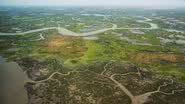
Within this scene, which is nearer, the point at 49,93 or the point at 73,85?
the point at 49,93

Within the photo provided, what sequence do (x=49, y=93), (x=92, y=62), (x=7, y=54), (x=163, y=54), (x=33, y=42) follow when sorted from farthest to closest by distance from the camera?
1. (x=33, y=42)
2. (x=163, y=54)
3. (x=7, y=54)
4. (x=92, y=62)
5. (x=49, y=93)

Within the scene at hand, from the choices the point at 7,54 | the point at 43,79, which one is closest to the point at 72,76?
the point at 43,79

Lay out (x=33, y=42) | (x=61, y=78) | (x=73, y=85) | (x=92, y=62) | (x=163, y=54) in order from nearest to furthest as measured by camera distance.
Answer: (x=73, y=85)
(x=61, y=78)
(x=92, y=62)
(x=163, y=54)
(x=33, y=42)

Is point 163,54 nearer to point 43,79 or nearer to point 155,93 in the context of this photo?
point 155,93

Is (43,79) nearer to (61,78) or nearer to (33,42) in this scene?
(61,78)

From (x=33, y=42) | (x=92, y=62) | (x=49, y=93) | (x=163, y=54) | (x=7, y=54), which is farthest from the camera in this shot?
(x=33, y=42)

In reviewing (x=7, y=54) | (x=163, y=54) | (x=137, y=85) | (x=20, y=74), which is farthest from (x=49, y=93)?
(x=163, y=54)
